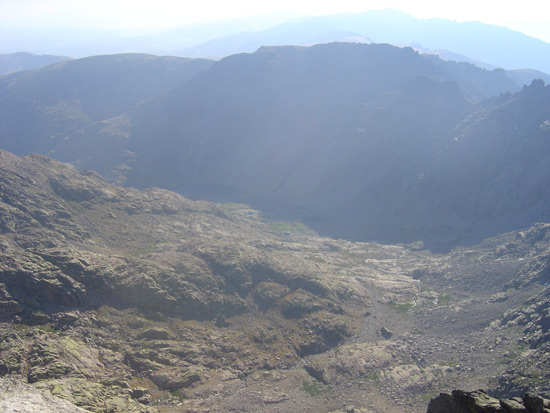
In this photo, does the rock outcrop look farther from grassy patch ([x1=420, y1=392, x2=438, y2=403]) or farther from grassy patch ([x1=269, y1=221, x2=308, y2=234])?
grassy patch ([x1=269, y1=221, x2=308, y2=234])

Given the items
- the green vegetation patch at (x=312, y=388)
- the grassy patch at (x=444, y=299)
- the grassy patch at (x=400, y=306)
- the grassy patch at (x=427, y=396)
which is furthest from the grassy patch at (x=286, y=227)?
the grassy patch at (x=427, y=396)

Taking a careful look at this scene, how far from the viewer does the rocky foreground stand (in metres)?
65.6

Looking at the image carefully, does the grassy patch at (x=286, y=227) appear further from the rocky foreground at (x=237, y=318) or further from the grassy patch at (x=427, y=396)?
the grassy patch at (x=427, y=396)

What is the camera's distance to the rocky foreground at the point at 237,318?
65625 mm

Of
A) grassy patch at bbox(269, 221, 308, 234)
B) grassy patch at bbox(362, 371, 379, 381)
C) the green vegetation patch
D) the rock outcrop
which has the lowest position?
grassy patch at bbox(362, 371, 379, 381)

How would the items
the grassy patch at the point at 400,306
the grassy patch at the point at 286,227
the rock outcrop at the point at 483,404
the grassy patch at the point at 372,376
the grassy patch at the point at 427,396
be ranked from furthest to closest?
the grassy patch at the point at 286,227 → the grassy patch at the point at 400,306 → the grassy patch at the point at 372,376 → the grassy patch at the point at 427,396 → the rock outcrop at the point at 483,404

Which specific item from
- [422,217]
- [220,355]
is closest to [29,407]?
[220,355]

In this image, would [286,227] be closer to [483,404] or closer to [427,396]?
[427,396]

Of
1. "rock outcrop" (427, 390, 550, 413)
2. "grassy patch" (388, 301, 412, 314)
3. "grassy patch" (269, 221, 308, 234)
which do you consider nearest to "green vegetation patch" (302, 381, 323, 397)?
"rock outcrop" (427, 390, 550, 413)

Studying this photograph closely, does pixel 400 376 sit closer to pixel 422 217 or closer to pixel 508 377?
pixel 508 377

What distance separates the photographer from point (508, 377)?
66.9 m

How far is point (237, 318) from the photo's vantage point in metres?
91.2

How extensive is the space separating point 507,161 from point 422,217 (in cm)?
4163

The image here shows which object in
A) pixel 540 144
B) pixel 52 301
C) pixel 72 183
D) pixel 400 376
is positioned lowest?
pixel 400 376
